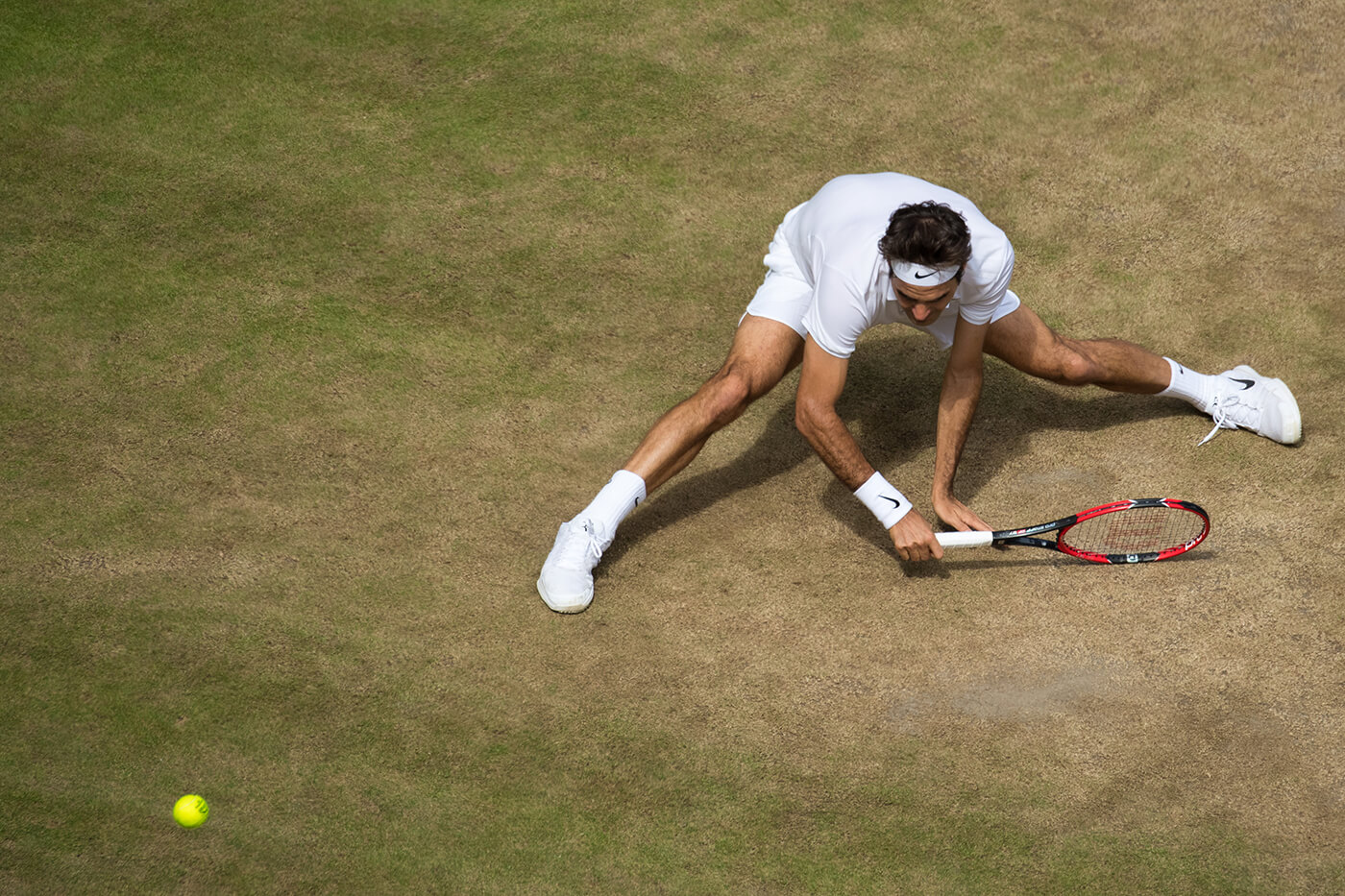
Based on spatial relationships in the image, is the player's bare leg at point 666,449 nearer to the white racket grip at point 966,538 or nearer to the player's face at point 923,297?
the player's face at point 923,297

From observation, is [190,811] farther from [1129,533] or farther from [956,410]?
[1129,533]

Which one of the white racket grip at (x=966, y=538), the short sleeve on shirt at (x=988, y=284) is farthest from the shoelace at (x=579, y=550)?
the short sleeve on shirt at (x=988, y=284)

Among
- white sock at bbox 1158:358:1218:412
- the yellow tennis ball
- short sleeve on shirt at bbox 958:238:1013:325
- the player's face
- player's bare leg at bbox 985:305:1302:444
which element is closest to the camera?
the yellow tennis ball

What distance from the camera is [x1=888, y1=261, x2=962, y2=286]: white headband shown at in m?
4.02

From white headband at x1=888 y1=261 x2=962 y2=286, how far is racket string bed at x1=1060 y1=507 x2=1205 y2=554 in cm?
126

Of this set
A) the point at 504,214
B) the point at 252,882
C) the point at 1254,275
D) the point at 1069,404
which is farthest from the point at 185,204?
the point at 1254,275

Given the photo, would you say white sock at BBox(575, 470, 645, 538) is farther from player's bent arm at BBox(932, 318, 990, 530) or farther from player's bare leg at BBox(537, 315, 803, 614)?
player's bent arm at BBox(932, 318, 990, 530)

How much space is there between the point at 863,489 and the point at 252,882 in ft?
7.92

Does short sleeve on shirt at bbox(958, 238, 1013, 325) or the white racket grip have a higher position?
short sleeve on shirt at bbox(958, 238, 1013, 325)

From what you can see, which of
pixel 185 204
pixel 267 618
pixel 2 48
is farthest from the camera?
pixel 2 48

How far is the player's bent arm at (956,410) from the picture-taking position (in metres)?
4.57

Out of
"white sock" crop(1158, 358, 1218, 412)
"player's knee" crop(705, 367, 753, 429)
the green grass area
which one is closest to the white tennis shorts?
"player's knee" crop(705, 367, 753, 429)

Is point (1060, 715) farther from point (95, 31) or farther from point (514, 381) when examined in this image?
point (95, 31)

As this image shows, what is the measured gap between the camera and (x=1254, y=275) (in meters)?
5.82
